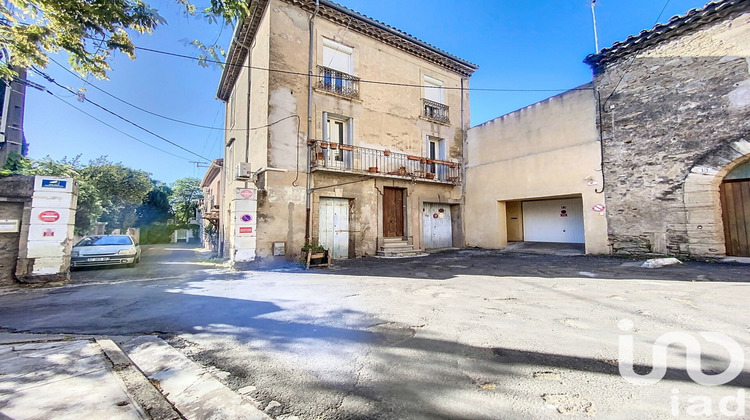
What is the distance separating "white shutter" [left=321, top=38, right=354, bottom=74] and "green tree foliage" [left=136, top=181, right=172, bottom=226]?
2416 centimetres

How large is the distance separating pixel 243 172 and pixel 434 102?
27.5 ft

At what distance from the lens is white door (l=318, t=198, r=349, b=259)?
33.0 ft

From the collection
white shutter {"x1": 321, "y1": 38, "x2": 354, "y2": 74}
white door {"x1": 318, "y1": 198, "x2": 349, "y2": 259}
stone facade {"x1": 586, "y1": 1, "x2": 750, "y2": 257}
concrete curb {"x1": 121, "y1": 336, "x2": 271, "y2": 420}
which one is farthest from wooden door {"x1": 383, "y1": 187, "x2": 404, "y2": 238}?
concrete curb {"x1": 121, "y1": 336, "x2": 271, "y2": 420}

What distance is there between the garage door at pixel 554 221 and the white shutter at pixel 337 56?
385 inches

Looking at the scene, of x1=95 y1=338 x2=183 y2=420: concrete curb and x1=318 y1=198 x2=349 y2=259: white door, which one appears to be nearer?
x1=95 y1=338 x2=183 y2=420: concrete curb

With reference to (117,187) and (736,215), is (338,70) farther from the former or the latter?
(117,187)

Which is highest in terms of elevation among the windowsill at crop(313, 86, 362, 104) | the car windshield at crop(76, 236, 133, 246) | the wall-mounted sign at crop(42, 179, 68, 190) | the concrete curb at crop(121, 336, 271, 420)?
the windowsill at crop(313, 86, 362, 104)

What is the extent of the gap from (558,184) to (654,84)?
358cm

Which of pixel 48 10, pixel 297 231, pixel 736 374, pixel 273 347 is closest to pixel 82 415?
pixel 273 347

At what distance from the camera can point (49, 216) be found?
607 centimetres

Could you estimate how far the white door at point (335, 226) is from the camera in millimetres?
10047

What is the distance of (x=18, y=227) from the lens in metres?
5.87

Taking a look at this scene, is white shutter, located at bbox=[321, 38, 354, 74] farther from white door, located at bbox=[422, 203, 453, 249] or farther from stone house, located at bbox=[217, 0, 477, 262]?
white door, located at bbox=[422, 203, 453, 249]

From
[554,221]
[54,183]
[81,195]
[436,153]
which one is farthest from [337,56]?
[81,195]
